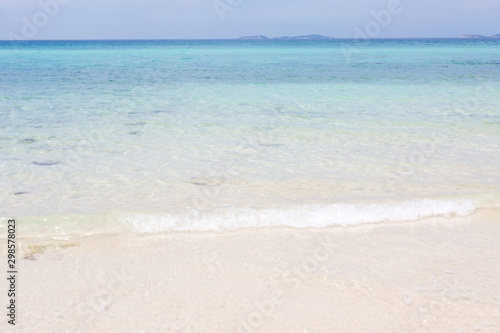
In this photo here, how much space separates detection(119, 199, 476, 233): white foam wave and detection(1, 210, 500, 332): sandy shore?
17 centimetres

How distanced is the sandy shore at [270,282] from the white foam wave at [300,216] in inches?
6.6

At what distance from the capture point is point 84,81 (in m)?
18.3

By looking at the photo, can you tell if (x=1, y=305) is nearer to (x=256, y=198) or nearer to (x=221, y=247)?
(x=221, y=247)

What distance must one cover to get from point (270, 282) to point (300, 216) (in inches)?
54.4

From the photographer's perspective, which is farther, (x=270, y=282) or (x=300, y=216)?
(x=300, y=216)

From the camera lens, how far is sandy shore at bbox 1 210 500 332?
9.47ft

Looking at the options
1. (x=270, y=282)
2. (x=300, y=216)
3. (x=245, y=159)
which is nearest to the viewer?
(x=270, y=282)

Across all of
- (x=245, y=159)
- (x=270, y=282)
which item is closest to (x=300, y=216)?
(x=270, y=282)

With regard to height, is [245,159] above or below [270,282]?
below

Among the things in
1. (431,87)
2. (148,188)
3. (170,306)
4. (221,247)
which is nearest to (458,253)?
(221,247)

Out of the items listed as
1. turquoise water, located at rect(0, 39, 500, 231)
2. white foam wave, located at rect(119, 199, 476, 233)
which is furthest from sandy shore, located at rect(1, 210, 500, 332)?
turquoise water, located at rect(0, 39, 500, 231)

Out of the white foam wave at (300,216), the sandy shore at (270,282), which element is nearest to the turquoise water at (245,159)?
the white foam wave at (300,216)

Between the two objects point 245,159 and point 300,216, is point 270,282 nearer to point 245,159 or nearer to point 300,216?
point 300,216

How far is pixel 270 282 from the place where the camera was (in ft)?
11.1
